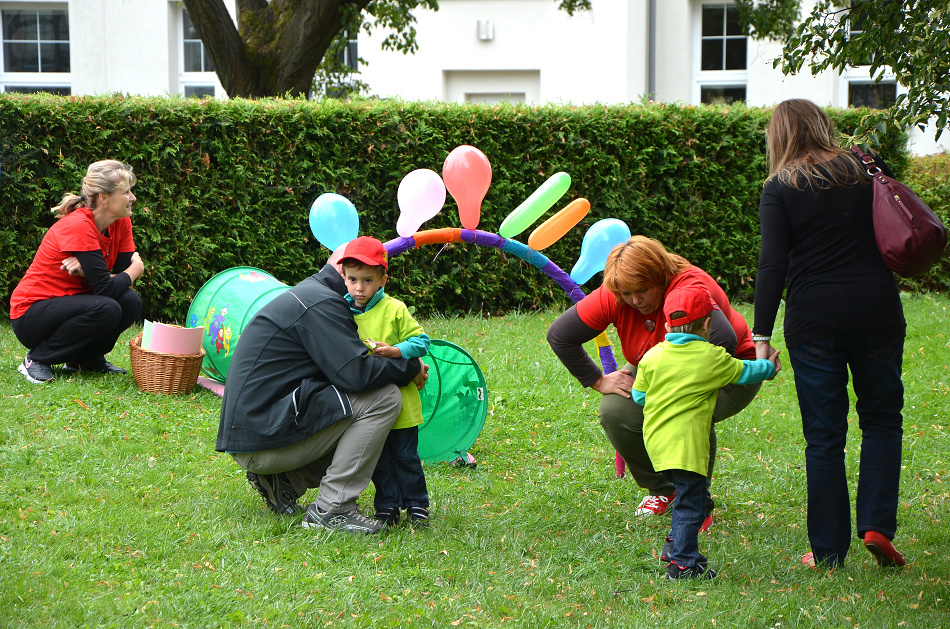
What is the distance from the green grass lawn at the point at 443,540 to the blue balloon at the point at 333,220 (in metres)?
1.36

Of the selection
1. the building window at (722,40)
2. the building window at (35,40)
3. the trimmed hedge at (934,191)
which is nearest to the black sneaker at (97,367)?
the trimmed hedge at (934,191)

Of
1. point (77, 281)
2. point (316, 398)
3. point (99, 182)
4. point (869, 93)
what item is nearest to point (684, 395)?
point (316, 398)

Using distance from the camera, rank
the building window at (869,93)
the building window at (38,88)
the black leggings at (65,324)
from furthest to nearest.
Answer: the building window at (38,88)
the building window at (869,93)
the black leggings at (65,324)

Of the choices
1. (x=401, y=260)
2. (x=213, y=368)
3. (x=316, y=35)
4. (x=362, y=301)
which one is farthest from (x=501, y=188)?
(x=362, y=301)

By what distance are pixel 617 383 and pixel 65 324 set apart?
4.02 meters

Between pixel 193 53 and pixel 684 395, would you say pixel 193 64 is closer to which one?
pixel 193 53

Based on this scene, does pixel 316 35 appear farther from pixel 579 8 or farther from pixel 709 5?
pixel 709 5

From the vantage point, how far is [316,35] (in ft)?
33.1

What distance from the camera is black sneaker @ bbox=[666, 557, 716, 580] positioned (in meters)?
3.33

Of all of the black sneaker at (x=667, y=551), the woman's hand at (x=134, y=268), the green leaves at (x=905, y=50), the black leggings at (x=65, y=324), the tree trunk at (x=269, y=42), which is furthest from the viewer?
the tree trunk at (x=269, y=42)

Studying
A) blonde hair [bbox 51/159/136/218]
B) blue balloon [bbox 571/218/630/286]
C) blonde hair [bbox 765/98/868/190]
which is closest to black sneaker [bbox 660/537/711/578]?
blonde hair [bbox 765/98/868/190]

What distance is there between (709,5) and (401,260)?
1002 cm

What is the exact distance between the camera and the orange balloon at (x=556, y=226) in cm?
493

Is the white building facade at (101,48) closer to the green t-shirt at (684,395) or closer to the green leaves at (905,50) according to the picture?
the green leaves at (905,50)
